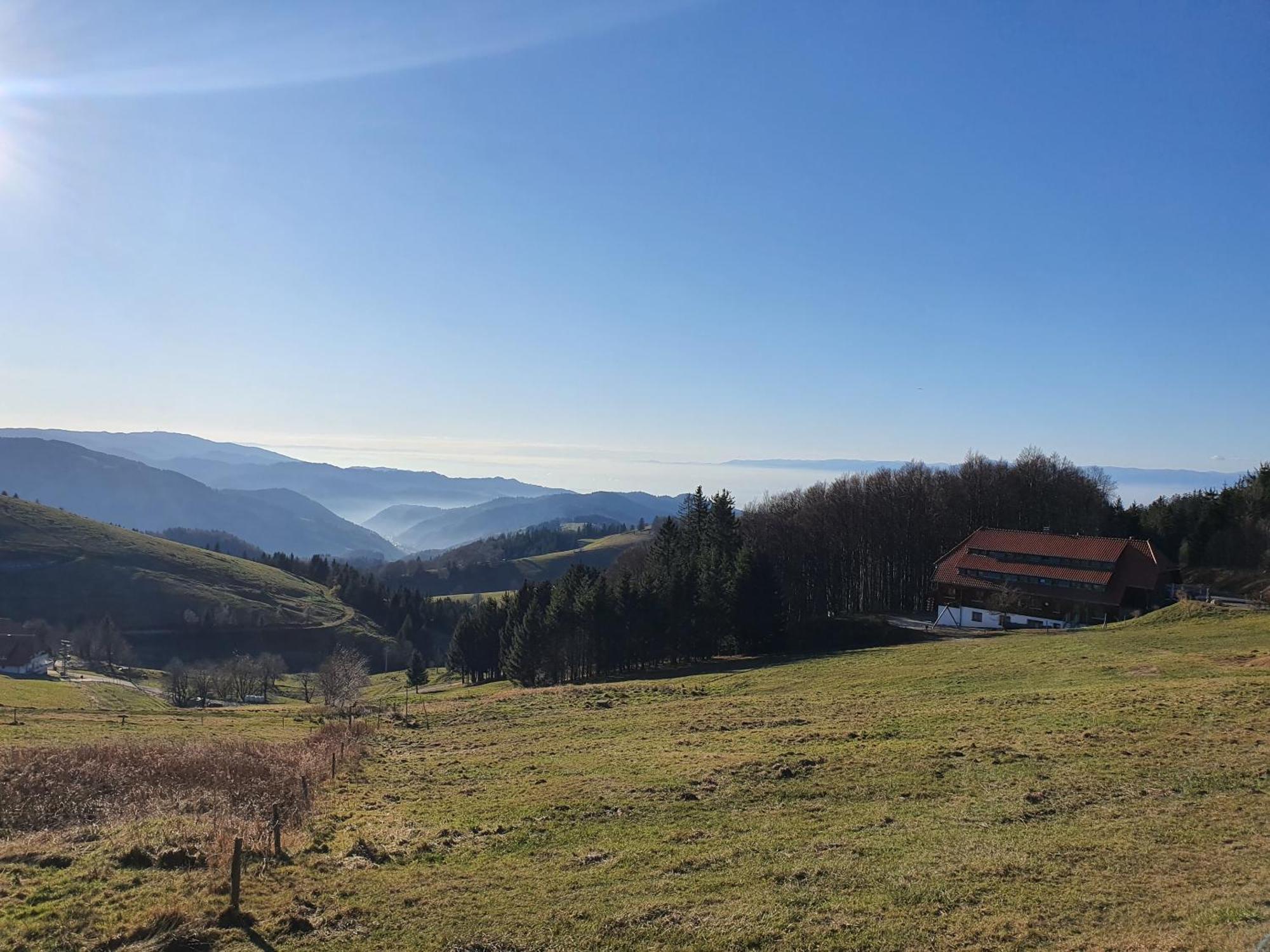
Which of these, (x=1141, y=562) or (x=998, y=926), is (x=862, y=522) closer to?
(x=1141, y=562)

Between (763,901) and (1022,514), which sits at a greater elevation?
(1022,514)

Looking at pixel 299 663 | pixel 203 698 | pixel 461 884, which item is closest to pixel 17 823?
pixel 461 884

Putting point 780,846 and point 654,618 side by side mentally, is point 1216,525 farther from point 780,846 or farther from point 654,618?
point 780,846

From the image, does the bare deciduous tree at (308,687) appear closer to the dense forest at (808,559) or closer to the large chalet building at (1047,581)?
the dense forest at (808,559)

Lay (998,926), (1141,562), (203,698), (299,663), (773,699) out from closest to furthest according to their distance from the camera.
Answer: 1. (998,926)
2. (773,699)
3. (1141,562)
4. (203,698)
5. (299,663)

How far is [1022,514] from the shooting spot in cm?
8769

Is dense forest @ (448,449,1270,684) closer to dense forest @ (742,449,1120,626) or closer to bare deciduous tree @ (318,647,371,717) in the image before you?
dense forest @ (742,449,1120,626)

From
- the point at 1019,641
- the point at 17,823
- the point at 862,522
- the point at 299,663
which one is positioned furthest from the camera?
the point at 299,663

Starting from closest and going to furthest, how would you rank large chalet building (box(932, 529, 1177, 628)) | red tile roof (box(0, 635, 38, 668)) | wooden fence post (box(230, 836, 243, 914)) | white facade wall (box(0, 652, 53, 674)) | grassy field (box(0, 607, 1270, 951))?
1. grassy field (box(0, 607, 1270, 951))
2. wooden fence post (box(230, 836, 243, 914))
3. large chalet building (box(932, 529, 1177, 628))
4. white facade wall (box(0, 652, 53, 674))
5. red tile roof (box(0, 635, 38, 668))

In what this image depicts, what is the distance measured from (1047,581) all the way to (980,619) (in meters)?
6.78

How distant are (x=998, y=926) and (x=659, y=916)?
17.1ft

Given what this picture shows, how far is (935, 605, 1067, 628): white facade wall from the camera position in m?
62.8

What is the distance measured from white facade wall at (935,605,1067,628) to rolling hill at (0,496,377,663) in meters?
144

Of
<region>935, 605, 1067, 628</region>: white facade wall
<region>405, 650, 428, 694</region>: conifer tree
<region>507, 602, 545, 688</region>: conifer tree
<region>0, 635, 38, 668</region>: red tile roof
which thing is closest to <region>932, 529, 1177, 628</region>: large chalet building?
<region>935, 605, 1067, 628</region>: white facade wall
